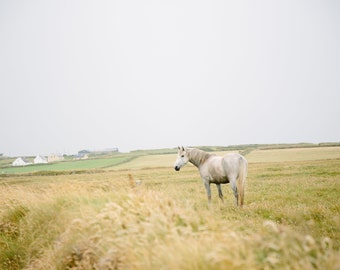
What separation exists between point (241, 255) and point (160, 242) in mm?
1372

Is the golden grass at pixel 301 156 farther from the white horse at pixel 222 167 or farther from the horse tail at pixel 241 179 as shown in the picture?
the horse tail at pixel 241 179

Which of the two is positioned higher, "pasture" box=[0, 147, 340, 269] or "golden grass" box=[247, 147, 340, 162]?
"pasture" box=[0, 147, 340, 269]

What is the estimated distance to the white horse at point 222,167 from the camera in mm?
12328

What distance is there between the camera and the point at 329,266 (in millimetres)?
3572

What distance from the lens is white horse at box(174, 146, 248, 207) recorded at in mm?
12328

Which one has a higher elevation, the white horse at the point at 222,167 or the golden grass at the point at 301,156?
the white horse at the point at 222,167

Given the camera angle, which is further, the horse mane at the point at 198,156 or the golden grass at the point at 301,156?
the golden grass at the point at 301,156

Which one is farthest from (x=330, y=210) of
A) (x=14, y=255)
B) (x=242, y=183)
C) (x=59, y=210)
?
(x=14, y=255)

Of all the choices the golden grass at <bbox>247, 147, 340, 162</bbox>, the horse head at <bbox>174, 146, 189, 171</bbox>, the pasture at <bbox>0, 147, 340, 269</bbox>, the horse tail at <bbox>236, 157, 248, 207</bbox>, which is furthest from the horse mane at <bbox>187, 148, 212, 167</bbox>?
the golden grass at <bbox>247, 147, 340, 162</bbox>

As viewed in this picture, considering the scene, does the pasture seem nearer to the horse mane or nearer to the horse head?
the horse mane

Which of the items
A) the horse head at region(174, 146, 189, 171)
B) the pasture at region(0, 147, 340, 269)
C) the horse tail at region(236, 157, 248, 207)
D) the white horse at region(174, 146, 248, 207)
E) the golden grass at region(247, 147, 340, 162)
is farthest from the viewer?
the golden grass at region(247, 147, 340, 162)

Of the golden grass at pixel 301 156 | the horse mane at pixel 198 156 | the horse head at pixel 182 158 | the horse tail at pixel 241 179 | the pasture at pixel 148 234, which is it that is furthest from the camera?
the golden grass at pixel 301 156

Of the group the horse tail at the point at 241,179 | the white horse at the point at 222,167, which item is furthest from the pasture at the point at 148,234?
the white horse at the point at 222,167

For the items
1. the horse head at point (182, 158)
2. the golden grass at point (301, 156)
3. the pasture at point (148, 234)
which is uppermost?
the horse head at point (182, 158)
